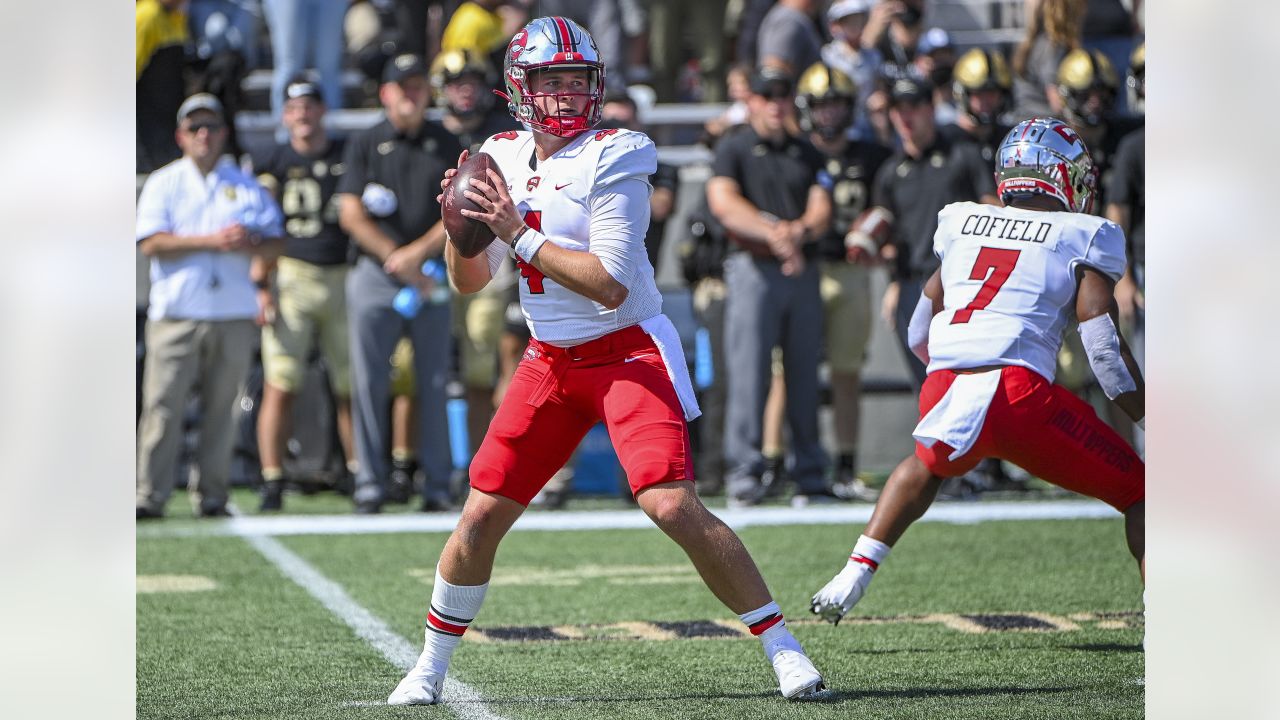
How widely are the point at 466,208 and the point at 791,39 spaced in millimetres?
6944

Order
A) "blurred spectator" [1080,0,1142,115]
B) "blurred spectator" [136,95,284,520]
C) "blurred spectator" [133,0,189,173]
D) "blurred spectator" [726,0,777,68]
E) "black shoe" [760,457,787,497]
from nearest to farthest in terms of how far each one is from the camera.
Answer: "blurred spectator" [136,95,284,520] → "black shoe" [760,457,787,497] → "blurred spectator" [133,0,189,173] → "blurred spectator" [1080,0,1142,115] → "blurred spectator" [726,0,777,68]

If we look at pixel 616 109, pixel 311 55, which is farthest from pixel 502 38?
pixel 616 109

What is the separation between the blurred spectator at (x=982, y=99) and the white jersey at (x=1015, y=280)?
471cm

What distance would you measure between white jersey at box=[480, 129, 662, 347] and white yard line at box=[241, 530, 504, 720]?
3.31 feet

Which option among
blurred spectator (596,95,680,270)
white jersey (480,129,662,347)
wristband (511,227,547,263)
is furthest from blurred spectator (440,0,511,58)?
wristband (511,227,547,263)

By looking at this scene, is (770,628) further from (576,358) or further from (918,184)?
(918,184)

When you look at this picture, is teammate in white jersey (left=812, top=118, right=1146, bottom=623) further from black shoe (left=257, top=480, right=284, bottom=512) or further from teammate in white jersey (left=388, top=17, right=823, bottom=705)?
black shoe (left=257, top=480, right=284, bottom=512)

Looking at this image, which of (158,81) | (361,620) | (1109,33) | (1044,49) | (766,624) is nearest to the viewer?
(766,624)

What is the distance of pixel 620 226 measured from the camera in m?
4.68

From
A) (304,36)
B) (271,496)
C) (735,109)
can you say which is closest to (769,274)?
(735,109)

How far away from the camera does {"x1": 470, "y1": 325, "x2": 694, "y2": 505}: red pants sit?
4672mm

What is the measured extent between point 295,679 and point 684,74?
9266 mm

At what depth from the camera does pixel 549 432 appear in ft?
15.7
